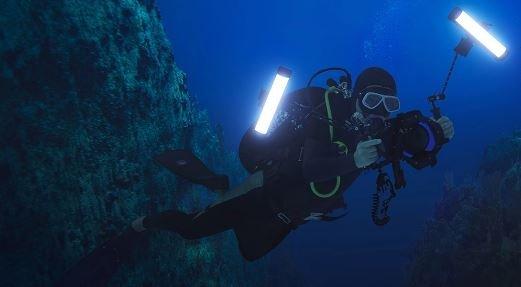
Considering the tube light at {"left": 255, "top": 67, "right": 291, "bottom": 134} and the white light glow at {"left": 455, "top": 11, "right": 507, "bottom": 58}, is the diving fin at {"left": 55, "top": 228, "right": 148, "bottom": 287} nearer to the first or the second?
the tube light at {"left": 255, "top": 67, "right": 291, "bottom": 134}

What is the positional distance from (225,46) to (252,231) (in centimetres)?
8433

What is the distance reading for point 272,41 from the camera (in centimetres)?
8144

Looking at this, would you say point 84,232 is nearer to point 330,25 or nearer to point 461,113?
point 461,113

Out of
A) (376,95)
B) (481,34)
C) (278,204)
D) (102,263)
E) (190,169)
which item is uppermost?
(481,34)

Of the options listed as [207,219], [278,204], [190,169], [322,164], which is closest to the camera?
[322,164]

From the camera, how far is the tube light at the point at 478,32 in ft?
9.69

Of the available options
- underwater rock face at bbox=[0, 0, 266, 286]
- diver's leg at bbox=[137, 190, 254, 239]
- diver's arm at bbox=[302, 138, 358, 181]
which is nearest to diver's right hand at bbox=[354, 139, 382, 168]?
diver's arm at bbox=[302, 138, 358, 181]

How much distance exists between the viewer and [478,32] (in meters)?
3.04

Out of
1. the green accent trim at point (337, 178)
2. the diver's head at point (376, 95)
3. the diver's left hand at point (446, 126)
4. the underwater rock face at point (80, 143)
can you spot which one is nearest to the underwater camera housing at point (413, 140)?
the diver's left hand at point (446, 126)

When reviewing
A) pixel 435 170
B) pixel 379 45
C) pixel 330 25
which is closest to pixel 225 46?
pixel 330 25

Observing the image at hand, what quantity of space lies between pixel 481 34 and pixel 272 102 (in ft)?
6.28

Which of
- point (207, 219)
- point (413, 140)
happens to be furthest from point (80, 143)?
point (413, 140)

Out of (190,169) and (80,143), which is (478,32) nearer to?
(190,169)

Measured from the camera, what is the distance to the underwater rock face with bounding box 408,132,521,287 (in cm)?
738
